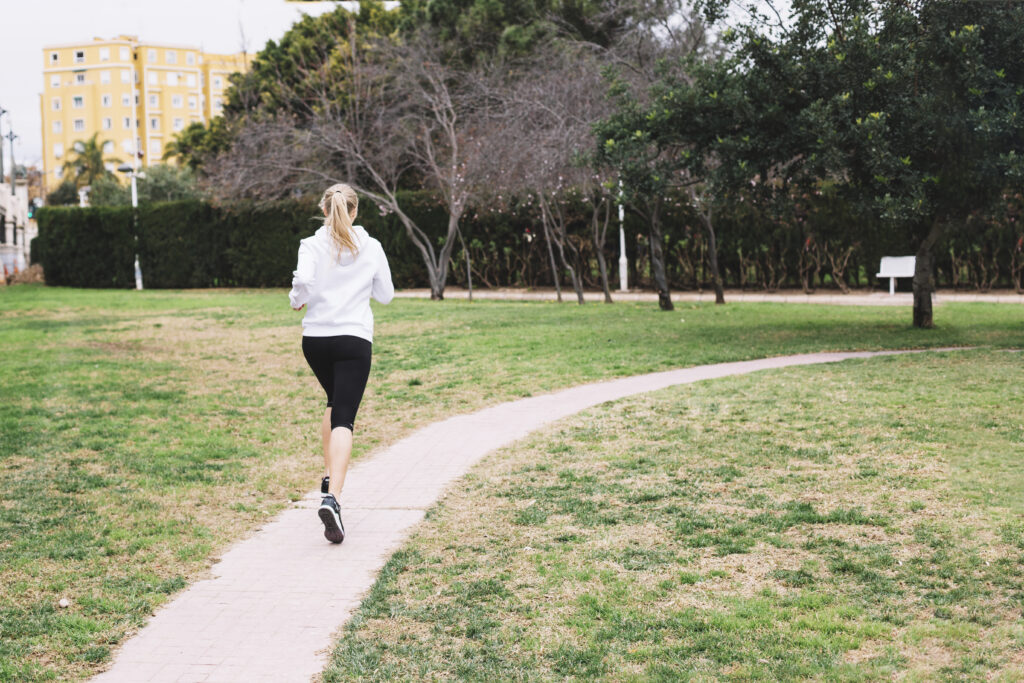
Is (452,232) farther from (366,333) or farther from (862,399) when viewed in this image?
(366,333)

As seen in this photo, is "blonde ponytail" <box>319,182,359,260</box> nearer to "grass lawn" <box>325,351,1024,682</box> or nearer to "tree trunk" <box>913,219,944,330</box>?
"grass lawn" <box>325,351,1024,682</box>

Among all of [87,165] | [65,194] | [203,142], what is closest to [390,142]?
[203,142]

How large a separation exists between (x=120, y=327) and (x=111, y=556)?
1352 centimetres

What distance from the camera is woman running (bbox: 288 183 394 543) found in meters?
5.40

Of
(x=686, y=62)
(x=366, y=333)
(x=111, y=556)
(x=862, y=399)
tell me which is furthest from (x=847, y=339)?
(x=111, y=556)

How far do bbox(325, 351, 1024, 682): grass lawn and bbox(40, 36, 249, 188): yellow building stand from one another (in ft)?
378

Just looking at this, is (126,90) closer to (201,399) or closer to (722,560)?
(201,399)

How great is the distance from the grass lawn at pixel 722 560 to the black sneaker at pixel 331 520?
38cm

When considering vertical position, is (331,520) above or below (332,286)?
below

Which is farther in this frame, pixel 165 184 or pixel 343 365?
pixel 165 184

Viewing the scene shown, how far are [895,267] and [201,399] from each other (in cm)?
1615

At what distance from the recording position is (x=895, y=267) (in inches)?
847

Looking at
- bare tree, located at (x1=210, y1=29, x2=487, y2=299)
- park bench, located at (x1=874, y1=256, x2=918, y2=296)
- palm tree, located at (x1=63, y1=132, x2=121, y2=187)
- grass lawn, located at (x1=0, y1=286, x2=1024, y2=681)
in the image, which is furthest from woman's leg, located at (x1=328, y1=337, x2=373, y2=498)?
palm tree, located at (x1=63, y1=132, x2=121, y2=187)

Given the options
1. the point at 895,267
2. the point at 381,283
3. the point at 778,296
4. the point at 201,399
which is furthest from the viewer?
the point at 778,296
